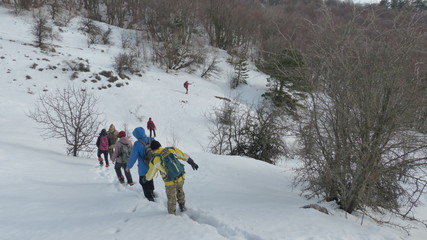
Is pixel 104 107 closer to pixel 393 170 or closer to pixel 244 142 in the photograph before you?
pixel 244 142

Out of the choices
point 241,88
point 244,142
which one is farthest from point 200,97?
point 244,142

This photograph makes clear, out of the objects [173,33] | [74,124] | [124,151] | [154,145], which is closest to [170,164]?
[154,145]

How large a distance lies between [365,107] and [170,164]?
384cm

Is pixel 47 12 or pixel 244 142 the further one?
pixel 47 12

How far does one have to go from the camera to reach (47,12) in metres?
35.7

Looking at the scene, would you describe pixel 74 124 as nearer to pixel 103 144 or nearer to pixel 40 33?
pixel 103 144

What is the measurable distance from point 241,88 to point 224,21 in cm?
1489

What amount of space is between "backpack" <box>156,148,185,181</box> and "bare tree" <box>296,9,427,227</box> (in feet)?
10.7

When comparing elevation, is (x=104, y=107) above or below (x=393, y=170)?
below

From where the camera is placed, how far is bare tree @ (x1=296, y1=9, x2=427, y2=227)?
16.8 feet

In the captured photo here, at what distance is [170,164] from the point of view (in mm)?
4930

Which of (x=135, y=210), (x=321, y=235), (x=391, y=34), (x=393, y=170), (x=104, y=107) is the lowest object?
(x=104, y=107)

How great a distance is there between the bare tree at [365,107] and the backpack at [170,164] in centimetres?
327

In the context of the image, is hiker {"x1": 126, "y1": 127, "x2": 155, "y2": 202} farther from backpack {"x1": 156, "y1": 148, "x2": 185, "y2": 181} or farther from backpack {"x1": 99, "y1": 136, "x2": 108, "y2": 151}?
backpack {"x1": 99, "y1": 136, "x2": 108, "y2": 151}
